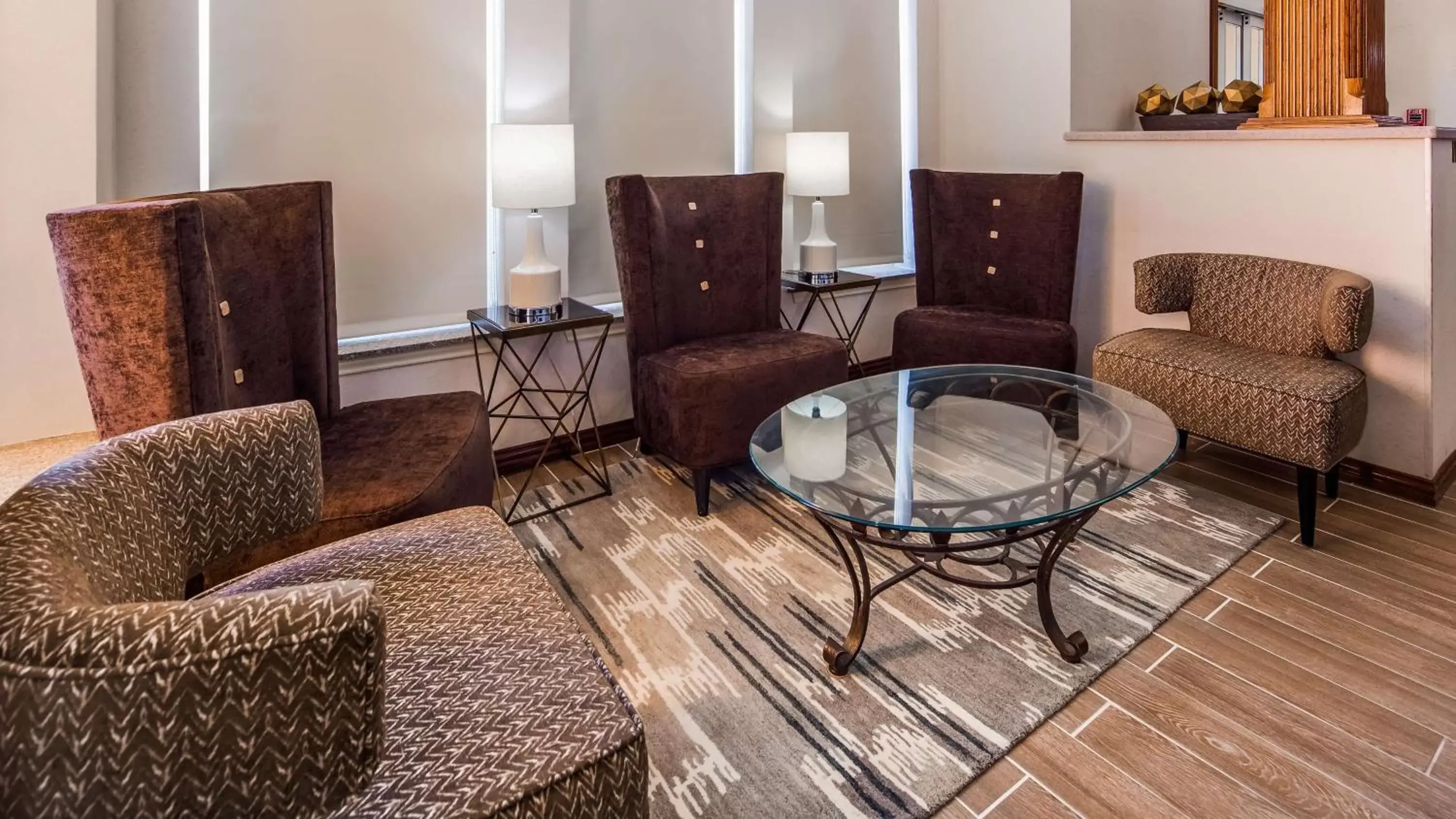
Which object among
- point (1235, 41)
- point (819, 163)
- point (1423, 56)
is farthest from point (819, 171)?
point (1423, 56)

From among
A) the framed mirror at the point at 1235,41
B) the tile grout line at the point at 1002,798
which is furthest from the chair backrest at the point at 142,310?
the framed mirror at the point at 1235,41

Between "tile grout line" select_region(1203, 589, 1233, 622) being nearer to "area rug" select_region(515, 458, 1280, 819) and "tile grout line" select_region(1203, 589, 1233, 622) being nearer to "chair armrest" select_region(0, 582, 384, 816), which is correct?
"area rug" select_region(515, 458, 1280, 819)

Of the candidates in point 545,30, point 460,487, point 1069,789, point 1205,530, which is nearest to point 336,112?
point 545,30

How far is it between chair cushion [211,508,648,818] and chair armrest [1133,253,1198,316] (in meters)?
2.64

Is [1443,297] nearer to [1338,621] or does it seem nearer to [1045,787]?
[1338,621]

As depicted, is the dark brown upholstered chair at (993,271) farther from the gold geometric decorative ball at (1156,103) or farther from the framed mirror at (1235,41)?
the framed mirror at (1235,41)

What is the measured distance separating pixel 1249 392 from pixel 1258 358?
11.4 inches

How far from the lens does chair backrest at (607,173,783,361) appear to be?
118 inches

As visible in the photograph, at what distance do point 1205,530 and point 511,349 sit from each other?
2480 millimetres

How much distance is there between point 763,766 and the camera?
5.47 feet

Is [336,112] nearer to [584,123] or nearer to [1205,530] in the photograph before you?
[584,123]

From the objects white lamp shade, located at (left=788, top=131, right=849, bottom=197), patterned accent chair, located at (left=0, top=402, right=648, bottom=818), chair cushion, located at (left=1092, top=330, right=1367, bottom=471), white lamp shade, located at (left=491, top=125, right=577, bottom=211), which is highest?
white lamp shade, located at (left=788, top=131, right=849, bottom=197)

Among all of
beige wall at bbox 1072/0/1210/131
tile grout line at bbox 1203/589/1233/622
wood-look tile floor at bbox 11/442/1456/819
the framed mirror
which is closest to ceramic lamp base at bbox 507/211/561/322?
wood-look tile floor at bbox 11/442/1456/819

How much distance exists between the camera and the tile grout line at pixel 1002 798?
1.54 m
